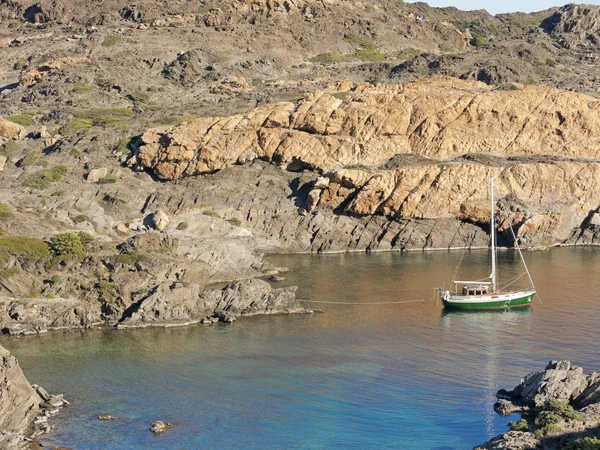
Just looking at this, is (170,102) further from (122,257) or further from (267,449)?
(267,449)

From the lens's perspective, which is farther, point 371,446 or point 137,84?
point 137,84

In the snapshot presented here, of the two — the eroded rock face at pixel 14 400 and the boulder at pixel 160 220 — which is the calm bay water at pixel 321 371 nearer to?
the eroded rock face at pixel 14 400

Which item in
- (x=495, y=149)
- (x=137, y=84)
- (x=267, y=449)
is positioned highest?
(x=137, y=84)

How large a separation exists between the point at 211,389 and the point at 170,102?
348 feet

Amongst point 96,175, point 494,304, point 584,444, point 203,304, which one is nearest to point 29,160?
point 96,175

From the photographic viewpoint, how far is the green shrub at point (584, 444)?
34.4 metres

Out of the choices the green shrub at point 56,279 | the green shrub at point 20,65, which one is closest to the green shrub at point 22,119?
the green shrub at point 20,65

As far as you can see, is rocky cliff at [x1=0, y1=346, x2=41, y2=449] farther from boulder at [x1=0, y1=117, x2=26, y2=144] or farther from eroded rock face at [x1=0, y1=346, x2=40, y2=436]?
boulder at [x1=0, y1=117, x2=26, y2=144]

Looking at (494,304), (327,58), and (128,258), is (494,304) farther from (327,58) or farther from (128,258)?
(327,58)

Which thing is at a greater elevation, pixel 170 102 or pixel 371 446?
pixel 170 102

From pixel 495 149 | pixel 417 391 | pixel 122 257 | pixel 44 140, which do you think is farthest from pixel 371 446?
pixel 44 140

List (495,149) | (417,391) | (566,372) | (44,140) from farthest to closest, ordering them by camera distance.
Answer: (44,140), (495,149), (417,391), (566,372)

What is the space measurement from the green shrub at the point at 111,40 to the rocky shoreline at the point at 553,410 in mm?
145588

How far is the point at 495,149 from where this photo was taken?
377 feet
